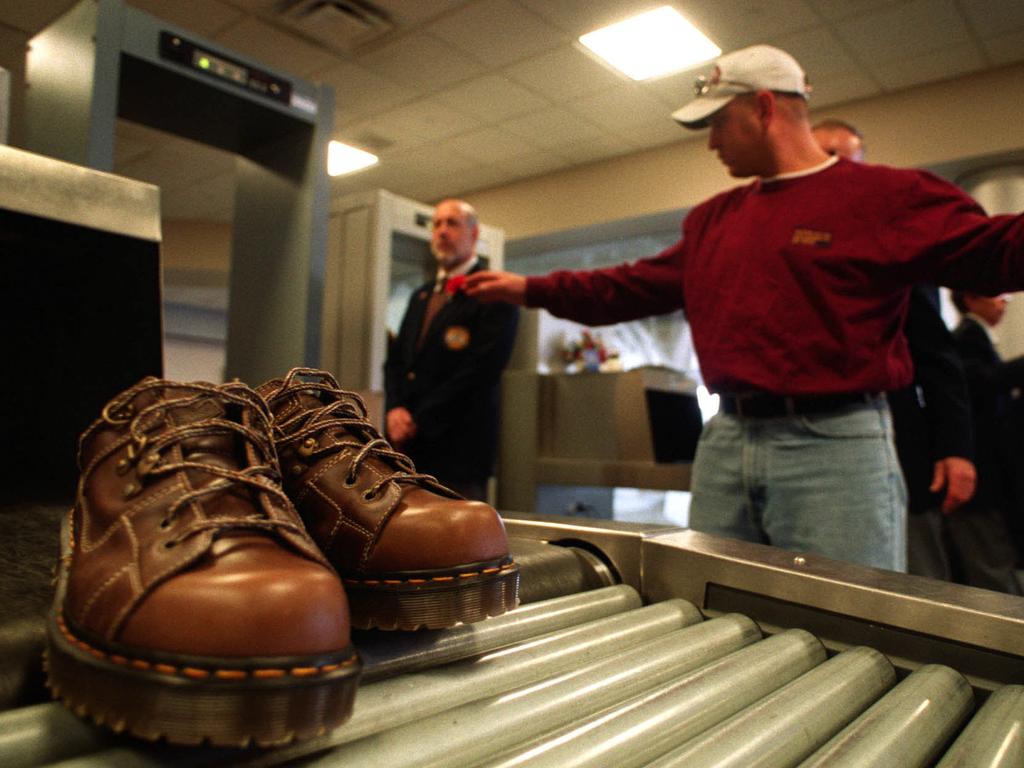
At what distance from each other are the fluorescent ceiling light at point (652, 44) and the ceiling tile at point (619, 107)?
25cm

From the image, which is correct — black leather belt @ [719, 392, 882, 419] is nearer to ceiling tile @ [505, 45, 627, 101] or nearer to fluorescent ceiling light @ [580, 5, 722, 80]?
fluorescent ceiling light @ [580, 5, 722, 80]

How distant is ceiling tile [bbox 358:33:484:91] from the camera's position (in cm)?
419

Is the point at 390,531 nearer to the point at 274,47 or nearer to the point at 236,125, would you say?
the point at 236,125

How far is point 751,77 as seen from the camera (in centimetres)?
156

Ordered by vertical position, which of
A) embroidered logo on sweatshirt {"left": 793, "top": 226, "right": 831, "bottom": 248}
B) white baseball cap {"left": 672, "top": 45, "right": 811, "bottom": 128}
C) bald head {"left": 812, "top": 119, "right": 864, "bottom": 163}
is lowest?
embroidered logo on sweatshirt {"left": 793, "top": 226, "right": 831, "bottom": 248}

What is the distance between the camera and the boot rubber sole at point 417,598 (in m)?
0.50

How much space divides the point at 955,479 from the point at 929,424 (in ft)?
0.66

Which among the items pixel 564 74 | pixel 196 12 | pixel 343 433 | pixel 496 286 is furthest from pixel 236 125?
pixel 564 74

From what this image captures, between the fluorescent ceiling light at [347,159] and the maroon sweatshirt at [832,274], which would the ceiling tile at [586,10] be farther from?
the maroon sweatshirt at [832,274]

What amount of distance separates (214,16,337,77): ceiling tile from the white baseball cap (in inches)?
123

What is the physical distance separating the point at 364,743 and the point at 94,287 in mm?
743

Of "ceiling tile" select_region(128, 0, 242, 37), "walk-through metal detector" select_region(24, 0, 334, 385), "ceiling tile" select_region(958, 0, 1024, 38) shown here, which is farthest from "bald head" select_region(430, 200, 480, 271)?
"ceiling tile" select_region(958, 0, 1024, 38)

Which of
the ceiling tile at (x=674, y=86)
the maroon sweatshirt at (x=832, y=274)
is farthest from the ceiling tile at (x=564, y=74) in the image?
the maroon sweatshirt at (x=832, y=274)

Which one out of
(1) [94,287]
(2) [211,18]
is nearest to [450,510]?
(1) [94,287]
